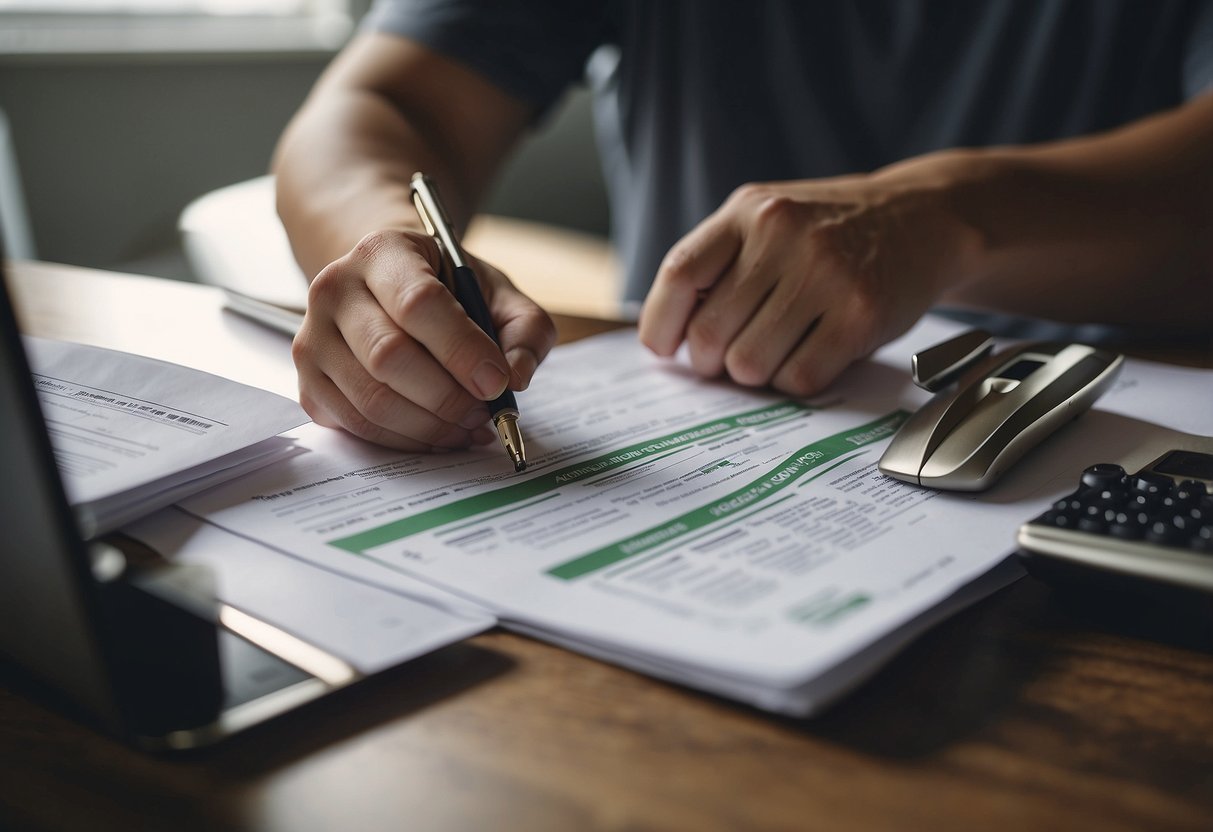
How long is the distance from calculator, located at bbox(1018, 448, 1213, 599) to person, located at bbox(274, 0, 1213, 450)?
0.23 meters

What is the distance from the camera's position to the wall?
1.75 metres

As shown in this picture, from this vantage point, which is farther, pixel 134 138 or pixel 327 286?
pixel 134 138

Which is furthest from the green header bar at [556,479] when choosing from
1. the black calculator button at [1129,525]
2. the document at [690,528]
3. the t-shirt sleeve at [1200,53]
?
the t-shirt sleeve at [1200,53]

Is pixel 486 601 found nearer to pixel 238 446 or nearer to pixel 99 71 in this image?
pixel 238 446

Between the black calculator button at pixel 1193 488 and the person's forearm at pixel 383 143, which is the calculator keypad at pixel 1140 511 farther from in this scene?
the person's forearm at pixel 383 143

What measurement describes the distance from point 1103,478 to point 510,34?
0.81 m

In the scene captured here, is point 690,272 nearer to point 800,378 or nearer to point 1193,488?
point 800,378

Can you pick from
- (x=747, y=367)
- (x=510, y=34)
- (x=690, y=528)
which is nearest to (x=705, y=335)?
(x=747, y=367)

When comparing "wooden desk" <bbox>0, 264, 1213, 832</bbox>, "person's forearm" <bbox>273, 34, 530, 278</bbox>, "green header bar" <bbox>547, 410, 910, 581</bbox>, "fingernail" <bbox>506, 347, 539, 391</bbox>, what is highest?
"person's forearm" <bbox>273, 34, 530, 278</bbox>

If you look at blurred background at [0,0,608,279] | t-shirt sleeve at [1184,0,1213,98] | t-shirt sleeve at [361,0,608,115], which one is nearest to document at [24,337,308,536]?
t-shirt sleeve at [361,0,608,115]

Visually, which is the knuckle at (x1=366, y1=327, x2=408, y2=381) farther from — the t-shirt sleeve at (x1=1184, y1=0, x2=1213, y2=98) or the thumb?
the t-shirt sleeve at (x1=1184, y1=0, x2=1213, y2=98)

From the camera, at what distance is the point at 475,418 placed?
0.48 meters

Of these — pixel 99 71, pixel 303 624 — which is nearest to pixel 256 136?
pixel 99 71

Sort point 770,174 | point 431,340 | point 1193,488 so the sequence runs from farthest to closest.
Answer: point 770,174 → point 431,340 → point 1193,488
